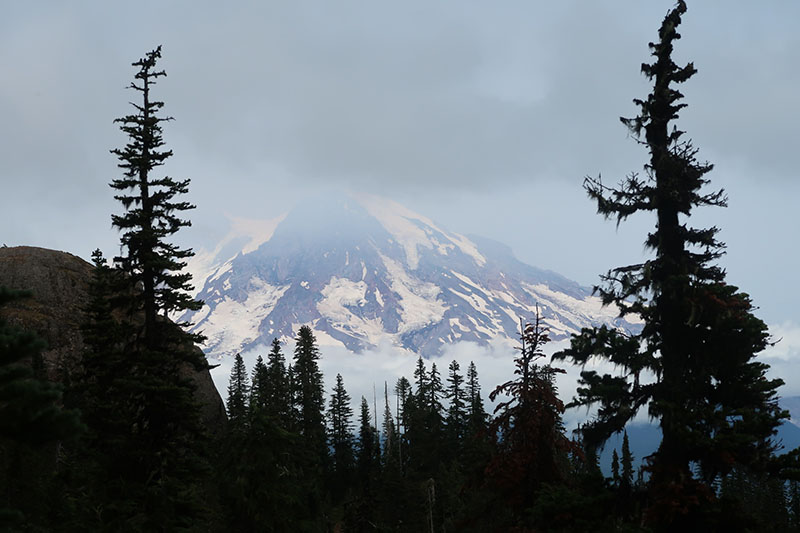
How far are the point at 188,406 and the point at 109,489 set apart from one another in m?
3.53

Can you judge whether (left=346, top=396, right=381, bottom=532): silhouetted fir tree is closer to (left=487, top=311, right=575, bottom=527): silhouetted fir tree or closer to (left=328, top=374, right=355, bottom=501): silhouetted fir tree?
(left=328, top=374, right=355, bottom=501): silhouetted fir tree

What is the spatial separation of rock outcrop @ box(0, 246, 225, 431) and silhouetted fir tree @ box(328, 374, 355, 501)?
104 feet

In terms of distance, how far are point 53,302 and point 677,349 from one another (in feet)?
155

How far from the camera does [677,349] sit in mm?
14328

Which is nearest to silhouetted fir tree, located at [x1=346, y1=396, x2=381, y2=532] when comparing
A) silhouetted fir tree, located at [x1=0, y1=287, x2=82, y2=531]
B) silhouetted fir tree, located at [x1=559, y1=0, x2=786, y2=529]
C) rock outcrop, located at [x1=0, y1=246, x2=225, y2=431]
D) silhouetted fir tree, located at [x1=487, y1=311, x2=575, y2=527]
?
rock outcrop, located at [x1=0, y1=246, x2=225, y2=431]

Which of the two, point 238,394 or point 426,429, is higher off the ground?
point 238,394

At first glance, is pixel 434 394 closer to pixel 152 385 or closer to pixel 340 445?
pixel 340 445

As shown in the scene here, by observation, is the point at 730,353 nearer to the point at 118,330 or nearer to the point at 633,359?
the point at 633,359

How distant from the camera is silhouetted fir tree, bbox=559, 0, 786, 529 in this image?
12961mm

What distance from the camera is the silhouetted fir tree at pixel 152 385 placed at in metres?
18.7

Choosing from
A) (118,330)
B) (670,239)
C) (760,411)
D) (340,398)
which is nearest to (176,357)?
(118,330)

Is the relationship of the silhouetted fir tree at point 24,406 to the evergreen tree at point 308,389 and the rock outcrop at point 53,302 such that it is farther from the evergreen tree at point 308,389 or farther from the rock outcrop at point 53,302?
the evergreen tree at point 308,389

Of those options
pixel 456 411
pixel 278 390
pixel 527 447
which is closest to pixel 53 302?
pixel 278 390

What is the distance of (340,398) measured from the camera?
90.3 metres
